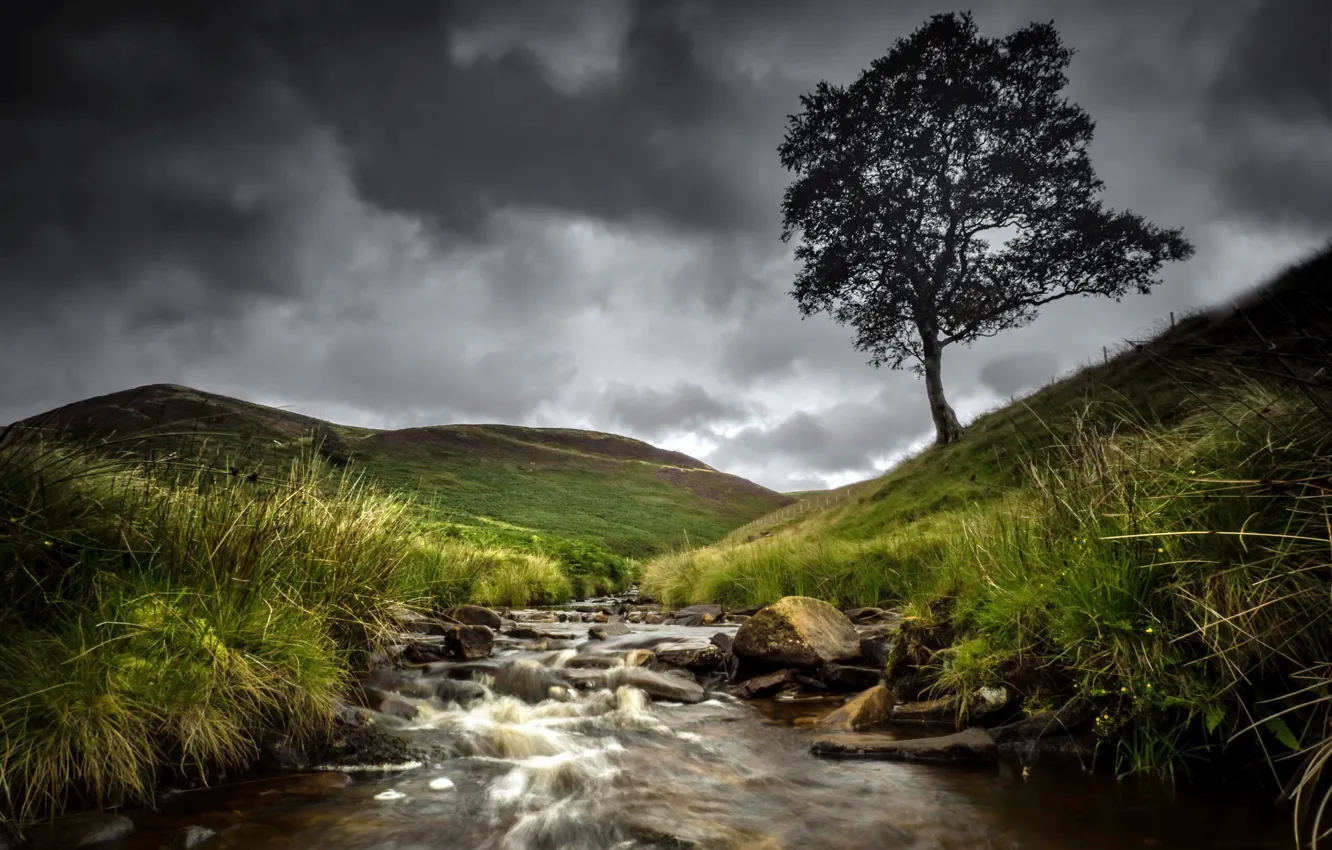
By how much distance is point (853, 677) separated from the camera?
6.20m

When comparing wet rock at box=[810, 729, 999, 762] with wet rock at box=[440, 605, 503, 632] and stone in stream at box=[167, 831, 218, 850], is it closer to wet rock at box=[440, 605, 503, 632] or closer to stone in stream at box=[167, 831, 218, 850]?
stone in stream at box=[167, 831, 218, 850]

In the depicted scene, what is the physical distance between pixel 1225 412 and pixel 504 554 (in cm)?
1550

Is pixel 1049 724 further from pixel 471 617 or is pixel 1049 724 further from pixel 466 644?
pixel 471 617

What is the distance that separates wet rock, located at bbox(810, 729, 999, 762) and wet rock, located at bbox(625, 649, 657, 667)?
3.14 m

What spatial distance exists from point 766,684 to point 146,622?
481 centimetres

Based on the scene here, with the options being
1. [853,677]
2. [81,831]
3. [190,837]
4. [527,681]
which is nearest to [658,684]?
[527,681]

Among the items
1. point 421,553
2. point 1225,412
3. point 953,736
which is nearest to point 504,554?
Answer: point 421,553

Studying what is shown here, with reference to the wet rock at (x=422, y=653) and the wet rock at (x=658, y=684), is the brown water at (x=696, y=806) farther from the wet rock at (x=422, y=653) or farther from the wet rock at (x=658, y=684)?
the wet rock at (x=422, y=653)

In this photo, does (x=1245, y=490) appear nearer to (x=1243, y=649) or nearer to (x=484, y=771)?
(x=1243, y=649)

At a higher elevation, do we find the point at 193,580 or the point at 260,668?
the point at 193,580

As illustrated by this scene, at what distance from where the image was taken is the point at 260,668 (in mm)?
3996

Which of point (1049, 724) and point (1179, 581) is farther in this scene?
point (1049, 724)

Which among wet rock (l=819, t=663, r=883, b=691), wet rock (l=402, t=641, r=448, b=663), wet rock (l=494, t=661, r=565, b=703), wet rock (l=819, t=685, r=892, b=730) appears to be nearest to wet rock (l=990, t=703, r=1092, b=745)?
wet rock (l=819, t=685, r=892, b=730)

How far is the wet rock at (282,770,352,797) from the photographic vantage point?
3.69 meters
